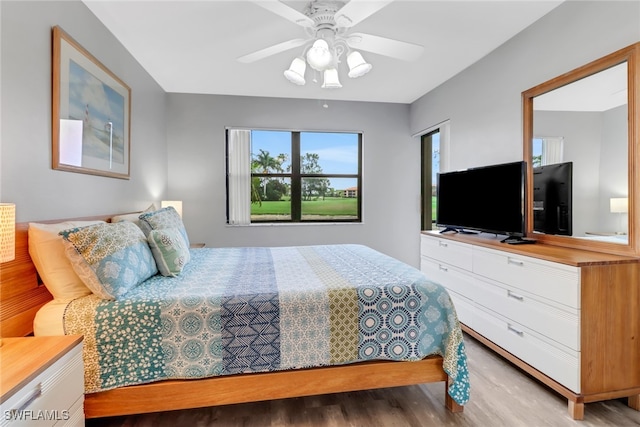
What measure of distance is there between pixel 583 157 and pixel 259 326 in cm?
236

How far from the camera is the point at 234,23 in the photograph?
2449 mm

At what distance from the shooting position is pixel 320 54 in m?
2.01

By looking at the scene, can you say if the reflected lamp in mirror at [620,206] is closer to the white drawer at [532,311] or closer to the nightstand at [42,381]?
the white drawer at [532,311]

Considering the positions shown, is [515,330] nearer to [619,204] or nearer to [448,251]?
[448,251]

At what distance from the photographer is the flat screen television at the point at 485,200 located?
Result: 2422 mm

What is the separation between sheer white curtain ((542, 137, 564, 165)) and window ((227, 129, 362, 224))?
2.53m

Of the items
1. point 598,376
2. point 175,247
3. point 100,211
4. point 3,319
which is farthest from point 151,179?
point 598,376

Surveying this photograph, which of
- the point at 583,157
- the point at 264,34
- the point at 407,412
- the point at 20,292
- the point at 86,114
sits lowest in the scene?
the point at 407,412

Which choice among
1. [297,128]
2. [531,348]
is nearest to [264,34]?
[297,128]

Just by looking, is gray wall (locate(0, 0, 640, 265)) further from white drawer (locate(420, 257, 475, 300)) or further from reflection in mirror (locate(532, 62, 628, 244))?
white drawer (locate(420, 257, 475, 300))

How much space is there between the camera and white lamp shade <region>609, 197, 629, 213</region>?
6.17 ft

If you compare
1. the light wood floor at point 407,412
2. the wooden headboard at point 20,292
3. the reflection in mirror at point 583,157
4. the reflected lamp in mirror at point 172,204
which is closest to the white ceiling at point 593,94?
the reflection in mirror at point 583,157

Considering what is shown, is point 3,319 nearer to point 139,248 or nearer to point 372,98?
point 139,248

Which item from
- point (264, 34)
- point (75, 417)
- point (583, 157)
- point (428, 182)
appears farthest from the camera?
point (428, 182)
